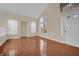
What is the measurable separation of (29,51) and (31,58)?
0.33 feet

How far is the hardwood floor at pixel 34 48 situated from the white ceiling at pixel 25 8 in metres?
0.36

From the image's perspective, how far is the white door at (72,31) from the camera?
6.20ft

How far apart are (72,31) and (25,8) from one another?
72cm

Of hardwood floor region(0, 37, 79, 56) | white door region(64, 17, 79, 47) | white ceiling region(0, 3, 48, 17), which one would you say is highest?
white ceiling region(0, 3, 48, 17)

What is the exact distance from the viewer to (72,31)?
1919 millimetres

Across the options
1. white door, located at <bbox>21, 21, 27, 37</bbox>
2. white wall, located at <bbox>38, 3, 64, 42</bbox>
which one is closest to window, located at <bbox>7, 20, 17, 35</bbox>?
white door, located at <bbox>21, 21, 27, 37</bbox>

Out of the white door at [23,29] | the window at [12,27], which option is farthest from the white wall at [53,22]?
the window at [12,27]

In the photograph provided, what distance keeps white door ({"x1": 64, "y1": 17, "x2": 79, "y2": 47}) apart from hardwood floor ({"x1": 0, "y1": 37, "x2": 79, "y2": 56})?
3.3 inches

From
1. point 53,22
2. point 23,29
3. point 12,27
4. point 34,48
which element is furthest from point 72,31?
point 12,27

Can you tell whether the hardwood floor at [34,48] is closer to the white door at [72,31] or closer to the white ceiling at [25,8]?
the white door at [72,31]

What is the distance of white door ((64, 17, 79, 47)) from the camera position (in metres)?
1.89

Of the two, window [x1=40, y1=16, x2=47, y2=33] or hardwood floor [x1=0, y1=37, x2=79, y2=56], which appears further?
window [x1=40, y1=16, x2=47, y2=33]

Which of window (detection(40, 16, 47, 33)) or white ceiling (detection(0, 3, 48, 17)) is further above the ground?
white ceiling (detection(0, 3, 48, 17))

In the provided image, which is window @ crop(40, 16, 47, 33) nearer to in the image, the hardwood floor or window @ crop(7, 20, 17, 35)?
the hardwood floor
